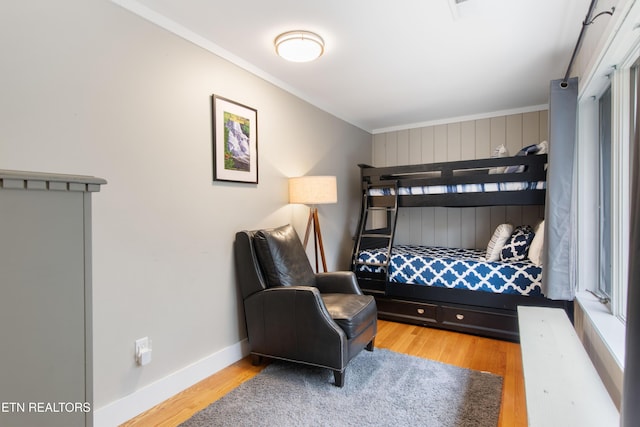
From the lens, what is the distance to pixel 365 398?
1.89 m

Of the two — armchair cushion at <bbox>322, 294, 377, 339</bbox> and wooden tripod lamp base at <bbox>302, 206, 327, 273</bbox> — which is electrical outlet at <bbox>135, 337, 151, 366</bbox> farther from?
wooden tripod lamp base at <bbox>302, 206, 327, 273</bbox>

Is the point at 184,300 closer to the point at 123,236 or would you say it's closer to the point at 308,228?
the point at 123,236

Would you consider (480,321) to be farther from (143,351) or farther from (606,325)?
(143,351)

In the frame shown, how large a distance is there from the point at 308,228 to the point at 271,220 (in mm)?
397

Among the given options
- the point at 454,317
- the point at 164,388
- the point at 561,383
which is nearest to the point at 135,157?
the point at 164,388

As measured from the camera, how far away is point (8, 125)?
1.34 meters

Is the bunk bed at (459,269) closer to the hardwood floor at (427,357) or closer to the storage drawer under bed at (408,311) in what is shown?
the storage drawer under bed at (408,311)

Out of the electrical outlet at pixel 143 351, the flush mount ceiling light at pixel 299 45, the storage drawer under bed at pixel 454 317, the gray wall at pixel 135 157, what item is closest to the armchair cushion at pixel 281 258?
the gray wall at pixel 135 157

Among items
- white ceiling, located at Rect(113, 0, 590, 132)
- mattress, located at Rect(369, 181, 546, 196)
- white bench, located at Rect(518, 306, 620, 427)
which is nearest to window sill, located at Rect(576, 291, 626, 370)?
white bench, located at Rect(518, 306, 620, 427)

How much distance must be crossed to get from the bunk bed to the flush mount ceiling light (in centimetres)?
171

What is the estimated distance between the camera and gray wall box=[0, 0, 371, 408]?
143 cm

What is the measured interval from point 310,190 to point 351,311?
3.61 feet

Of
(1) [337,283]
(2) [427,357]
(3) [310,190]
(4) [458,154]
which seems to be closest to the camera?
(2) [427,357]

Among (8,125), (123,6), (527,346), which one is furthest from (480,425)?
(123,6)
